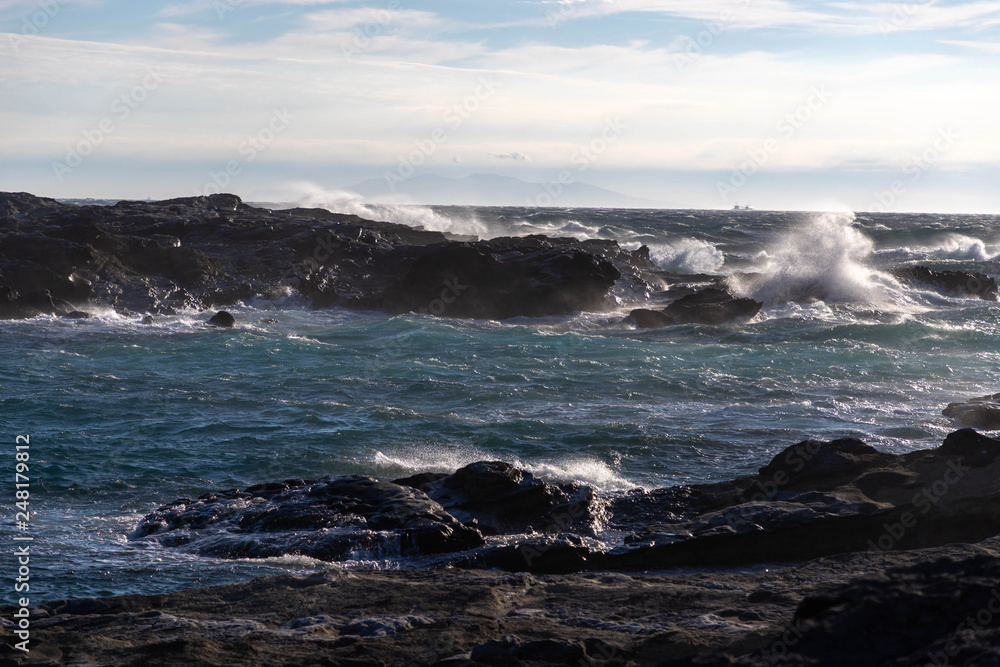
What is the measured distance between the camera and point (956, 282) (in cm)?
3359

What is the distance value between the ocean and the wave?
52.2 inches

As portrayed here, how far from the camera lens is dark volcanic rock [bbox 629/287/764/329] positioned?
1027 inches

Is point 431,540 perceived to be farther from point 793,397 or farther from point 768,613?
point 793,397

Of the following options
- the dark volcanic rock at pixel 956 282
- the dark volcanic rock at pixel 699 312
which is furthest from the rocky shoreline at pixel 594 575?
the dark volcanic rock at pixel 956 282

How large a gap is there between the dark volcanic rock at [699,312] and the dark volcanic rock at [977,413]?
39.2 feet

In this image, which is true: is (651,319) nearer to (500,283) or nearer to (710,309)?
(710,309)

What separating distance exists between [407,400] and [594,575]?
9279 millimetres

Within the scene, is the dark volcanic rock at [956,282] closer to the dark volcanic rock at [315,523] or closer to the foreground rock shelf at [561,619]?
the foreground rock shelf at [561,619]

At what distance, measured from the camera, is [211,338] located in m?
22.4

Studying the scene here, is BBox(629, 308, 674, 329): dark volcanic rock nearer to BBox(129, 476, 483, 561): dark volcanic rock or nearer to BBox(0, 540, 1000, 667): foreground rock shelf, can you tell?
BBox(129, 476, 483, 561): dark volcanic rock

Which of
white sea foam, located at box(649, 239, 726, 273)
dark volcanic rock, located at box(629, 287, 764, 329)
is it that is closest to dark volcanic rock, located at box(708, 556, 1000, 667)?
dark volcanic rock, located at box(629, 287, 764, 329)

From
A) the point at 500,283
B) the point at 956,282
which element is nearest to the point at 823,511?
the point at 500,283

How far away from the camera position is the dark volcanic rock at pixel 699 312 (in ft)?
85.6

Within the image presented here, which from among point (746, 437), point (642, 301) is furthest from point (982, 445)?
→ point (642, 301)
